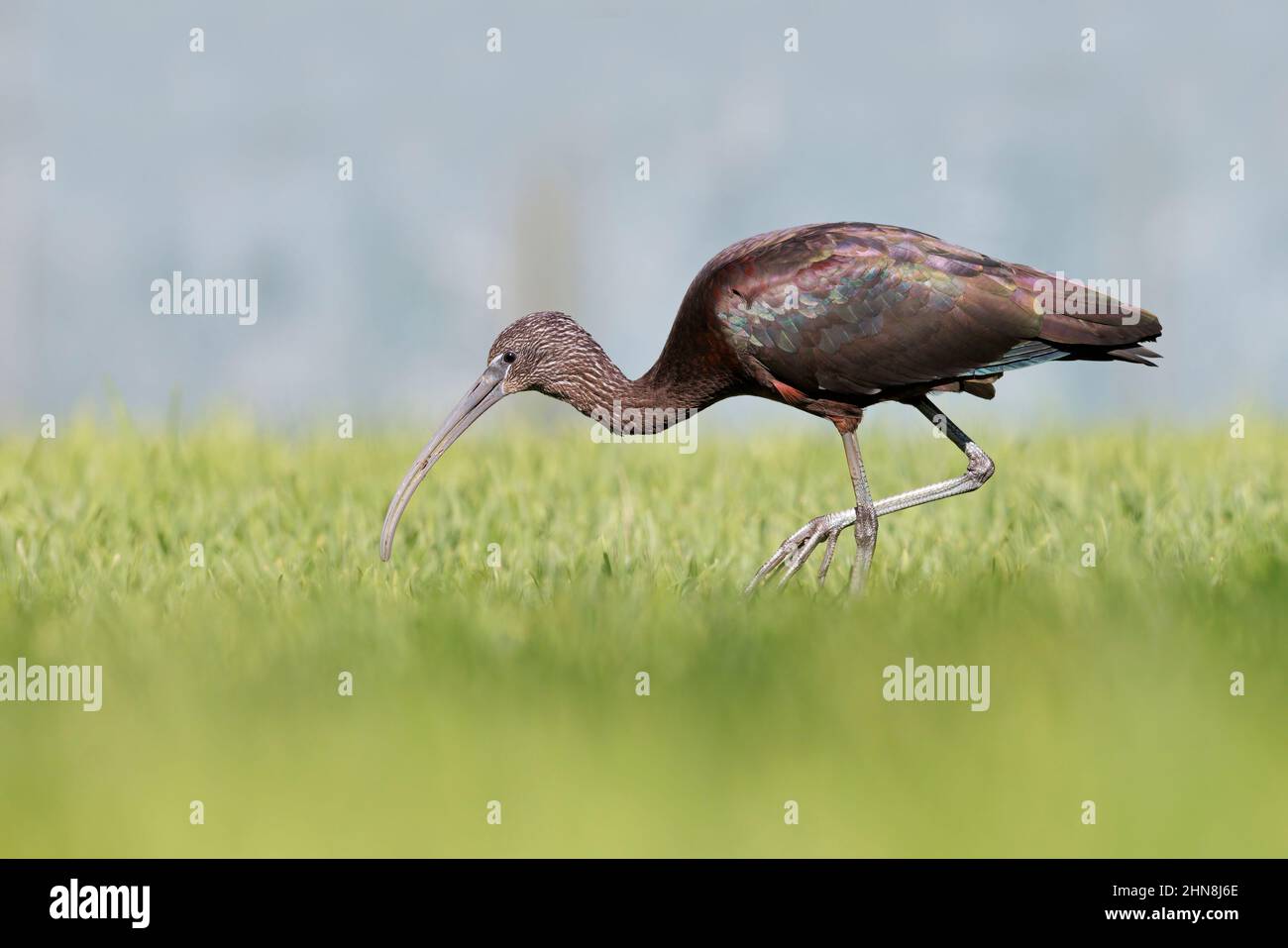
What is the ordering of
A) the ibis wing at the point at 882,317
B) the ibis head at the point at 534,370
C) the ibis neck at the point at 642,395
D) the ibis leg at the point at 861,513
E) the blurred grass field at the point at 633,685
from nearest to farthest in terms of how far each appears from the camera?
the blurred grass field at the point at 633,685 < the ibis wing at the point at 882,317 < the ibis leg at the point at 861,513 < the ibis neck at the point at 642,395 < the ibis head at the point at 534,370

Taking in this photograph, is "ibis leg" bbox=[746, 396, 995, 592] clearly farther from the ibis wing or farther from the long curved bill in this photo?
the long curved bill

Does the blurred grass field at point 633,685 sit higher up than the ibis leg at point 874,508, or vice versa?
the ibis leg at point 874,508

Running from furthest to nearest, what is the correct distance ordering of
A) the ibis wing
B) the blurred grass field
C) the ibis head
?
the ibis head < the ibis wing < the blurred grass field

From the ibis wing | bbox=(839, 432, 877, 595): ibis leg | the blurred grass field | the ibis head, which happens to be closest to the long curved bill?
the ibis head

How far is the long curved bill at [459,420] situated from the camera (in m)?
7.41

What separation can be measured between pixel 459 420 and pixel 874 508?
215 centimetres

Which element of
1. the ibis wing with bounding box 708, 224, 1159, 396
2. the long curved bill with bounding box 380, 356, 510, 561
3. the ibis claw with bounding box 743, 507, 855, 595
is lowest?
the ibis claw with bounding box 743, 507, 855, 595

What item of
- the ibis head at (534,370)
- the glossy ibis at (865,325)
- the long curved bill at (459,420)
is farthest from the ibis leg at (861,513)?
the long curved bill at (459,420)

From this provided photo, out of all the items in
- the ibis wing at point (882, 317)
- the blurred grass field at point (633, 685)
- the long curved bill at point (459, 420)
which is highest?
the ibis wing at point (882, 317)

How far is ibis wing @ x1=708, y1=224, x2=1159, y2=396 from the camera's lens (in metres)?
6.54

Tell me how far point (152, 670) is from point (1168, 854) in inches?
124

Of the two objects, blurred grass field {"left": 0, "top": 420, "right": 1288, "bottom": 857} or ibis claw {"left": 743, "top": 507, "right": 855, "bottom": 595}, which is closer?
blurred grass field {"left": 0, "top": 420, "right": 1288, "bottom": 857}

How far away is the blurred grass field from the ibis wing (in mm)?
939

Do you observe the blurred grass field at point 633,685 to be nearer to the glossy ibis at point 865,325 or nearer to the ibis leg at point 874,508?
the ibis leg at point 874,508
